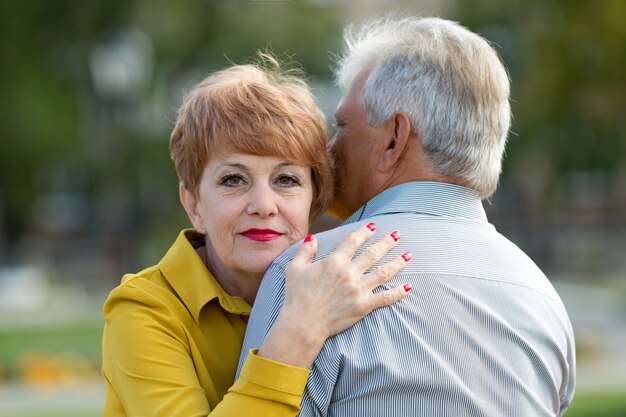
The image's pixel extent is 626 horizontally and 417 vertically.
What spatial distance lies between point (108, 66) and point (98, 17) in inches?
129

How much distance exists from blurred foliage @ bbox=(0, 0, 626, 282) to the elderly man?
45.0 ft

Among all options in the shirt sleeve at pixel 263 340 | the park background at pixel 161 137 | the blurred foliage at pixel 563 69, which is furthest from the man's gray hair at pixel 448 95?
the blurred foliage at pixel 563 69

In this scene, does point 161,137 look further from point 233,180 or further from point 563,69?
point 233,180

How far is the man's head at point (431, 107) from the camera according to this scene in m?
2.54

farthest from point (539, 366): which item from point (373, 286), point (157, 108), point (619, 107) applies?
point (157, 108)

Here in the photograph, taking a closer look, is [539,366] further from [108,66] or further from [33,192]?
[33,192]

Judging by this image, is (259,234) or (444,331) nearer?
(444,331)

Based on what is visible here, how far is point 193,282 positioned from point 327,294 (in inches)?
20.7

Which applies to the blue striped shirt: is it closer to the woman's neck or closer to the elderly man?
the elderly man

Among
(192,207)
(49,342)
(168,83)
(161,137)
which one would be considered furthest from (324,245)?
(161,137)

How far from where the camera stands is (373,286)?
2338 millimetres

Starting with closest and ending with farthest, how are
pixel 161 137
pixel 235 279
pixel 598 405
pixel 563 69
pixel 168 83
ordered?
1. pixel 235 279
2. pixel 598 405
3. pixel 563 69
4. pixel 168 83
5. pixel 161 137

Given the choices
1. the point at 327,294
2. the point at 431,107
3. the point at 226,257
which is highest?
the point at 431,107

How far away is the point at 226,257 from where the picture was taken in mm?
2777
